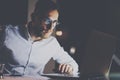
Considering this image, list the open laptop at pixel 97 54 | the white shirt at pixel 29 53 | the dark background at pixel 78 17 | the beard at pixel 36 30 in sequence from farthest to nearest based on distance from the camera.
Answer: the dark background at pixel 78 17, the beard at pixel 36 30, the white shirt at pixel 29 53, the open laptop at pixel 97 54

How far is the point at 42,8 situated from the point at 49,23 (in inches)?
7.7

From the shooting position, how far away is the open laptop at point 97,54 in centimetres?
151

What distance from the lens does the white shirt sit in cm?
241

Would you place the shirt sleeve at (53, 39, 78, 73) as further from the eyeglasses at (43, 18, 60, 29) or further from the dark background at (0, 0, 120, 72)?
the eyeglasses at (43, 18, 60, 29)

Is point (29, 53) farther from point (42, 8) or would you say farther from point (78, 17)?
point (78, 17)

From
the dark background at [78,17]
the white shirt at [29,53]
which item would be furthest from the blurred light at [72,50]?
the white shirt at [29,53]

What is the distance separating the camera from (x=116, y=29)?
3.35m

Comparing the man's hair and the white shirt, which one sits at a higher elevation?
the man's hair

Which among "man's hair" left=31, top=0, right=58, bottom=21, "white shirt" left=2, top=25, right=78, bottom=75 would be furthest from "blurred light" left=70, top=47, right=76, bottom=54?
"man's hair" left=31, top=0, right=58, bottom=21

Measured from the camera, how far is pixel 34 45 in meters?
2.53

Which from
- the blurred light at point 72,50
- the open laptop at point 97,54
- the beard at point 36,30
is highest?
the beard at point 36,30

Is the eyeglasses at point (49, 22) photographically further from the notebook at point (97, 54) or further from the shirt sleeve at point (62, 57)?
the notebook at point (97, 54)

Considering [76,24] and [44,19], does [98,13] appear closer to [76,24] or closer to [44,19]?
[76,24]

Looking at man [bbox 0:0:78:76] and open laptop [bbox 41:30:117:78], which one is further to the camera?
man [bbox 0:0:78:76]
